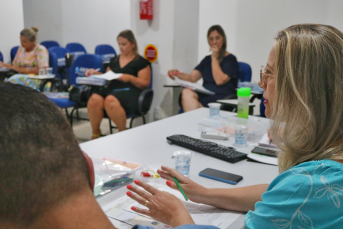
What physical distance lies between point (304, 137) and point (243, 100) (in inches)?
53.8

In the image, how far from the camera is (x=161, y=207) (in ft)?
3.49

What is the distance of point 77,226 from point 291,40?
763mm

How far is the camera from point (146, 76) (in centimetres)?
393

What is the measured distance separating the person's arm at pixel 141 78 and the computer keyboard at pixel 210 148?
2102mm

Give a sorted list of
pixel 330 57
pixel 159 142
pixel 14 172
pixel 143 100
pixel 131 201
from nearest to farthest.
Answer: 1. pixel 14 172
2. pixel 330 57
3. pixel 131 201
4. pixel 159 142
5. pixel 143 100

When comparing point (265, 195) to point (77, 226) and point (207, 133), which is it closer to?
point (77, 226)

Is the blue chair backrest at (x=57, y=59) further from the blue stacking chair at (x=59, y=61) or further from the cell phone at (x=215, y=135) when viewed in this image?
the cell phone at (x=215, y=135)

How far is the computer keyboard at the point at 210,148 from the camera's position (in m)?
1.58

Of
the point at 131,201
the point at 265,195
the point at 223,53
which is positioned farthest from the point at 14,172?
the point at 223,53

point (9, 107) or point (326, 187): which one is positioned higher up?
point (9, 107)

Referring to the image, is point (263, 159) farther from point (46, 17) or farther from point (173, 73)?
point (46, 17)

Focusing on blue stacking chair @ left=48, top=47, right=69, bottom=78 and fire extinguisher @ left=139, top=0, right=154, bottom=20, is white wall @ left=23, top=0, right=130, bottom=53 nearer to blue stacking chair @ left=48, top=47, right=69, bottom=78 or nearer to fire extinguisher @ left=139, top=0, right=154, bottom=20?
blue stacking chair @ left=48, top=47, right=69, bottom=78

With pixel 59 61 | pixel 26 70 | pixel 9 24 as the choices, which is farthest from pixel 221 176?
pixel 9 24

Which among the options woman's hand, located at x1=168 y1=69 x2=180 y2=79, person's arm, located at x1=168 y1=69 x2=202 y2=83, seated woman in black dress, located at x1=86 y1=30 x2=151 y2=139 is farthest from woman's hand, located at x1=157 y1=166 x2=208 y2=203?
person's arm, located at x1=168 y1=69 x2=202 y2=83
